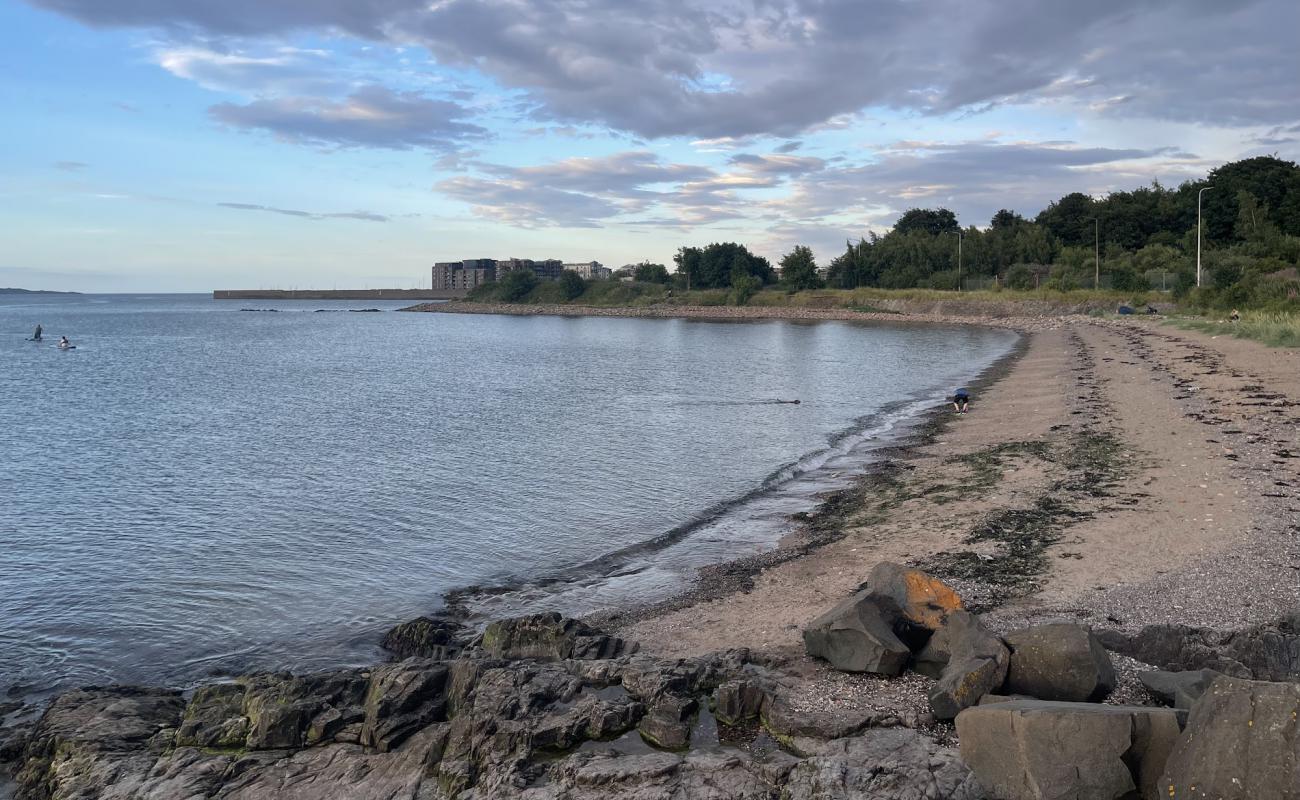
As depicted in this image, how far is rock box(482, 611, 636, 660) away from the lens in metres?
9.99

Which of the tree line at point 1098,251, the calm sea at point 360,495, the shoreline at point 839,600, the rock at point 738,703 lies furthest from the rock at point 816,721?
the tree line at point 1098,251

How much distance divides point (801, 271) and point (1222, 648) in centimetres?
13153

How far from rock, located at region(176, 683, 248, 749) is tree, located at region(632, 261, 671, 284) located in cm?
15723

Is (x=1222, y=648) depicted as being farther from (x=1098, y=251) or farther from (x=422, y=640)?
(x=1098, y=251)

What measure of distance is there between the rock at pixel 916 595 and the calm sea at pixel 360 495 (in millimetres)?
4699

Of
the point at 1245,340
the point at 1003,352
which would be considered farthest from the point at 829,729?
the point at 1003,352

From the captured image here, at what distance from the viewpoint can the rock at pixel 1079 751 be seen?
19.9ft

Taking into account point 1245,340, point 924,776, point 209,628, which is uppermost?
point 1245,340

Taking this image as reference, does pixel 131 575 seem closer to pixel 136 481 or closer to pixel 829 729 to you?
pixel 136 481

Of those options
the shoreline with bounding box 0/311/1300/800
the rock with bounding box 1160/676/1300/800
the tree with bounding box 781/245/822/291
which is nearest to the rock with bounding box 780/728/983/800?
the shoreline with bounding box 0/311/1300/800

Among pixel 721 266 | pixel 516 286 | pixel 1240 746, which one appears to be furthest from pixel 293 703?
pixel 516 286

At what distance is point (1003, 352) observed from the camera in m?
56.8

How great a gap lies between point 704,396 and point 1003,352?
2721 centimetres

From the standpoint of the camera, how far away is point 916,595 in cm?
932
